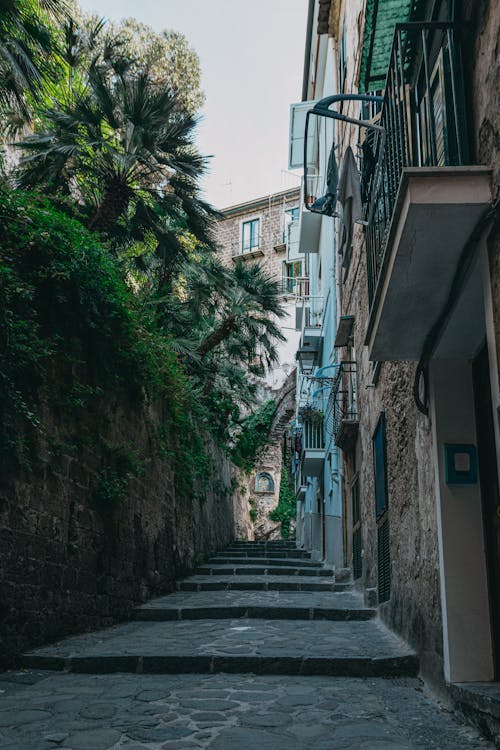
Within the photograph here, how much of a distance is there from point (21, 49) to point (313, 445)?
11.1 m

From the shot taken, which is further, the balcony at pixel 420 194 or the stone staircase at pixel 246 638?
the stone staircase at pixel 246 638

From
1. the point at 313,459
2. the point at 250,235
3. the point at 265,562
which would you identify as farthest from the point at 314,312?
the point at 250,235

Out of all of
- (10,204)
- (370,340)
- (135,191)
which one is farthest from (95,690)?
(135,191)

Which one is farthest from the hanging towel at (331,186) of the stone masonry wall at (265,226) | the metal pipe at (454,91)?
the stone masonry wall at (265,226)

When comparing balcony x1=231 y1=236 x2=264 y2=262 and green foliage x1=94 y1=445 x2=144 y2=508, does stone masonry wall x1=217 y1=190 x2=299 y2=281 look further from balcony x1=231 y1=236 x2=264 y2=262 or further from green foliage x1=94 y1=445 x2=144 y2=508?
green foliage x1=94 y1=445 x2=144 y2=508

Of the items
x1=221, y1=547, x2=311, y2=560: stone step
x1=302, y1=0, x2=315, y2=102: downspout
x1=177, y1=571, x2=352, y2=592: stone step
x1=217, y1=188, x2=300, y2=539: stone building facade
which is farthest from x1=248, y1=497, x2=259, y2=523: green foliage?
x1=177, y1=571, x2=352, y2=592: stone step

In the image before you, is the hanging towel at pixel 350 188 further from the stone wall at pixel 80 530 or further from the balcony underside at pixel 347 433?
the balcony underside at pixel 347 433

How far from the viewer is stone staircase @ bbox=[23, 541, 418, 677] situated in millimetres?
5391

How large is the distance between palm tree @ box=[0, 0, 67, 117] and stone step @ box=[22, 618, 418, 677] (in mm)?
6982

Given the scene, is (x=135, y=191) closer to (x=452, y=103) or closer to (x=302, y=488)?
(x=452, y=103)

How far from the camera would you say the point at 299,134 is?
68.0ft

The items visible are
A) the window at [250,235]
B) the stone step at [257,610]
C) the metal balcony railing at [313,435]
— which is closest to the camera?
the stone step at [257,610]

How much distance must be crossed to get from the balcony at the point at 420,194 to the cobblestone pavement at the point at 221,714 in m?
2.32

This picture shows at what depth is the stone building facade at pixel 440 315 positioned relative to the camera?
10.6 feet
